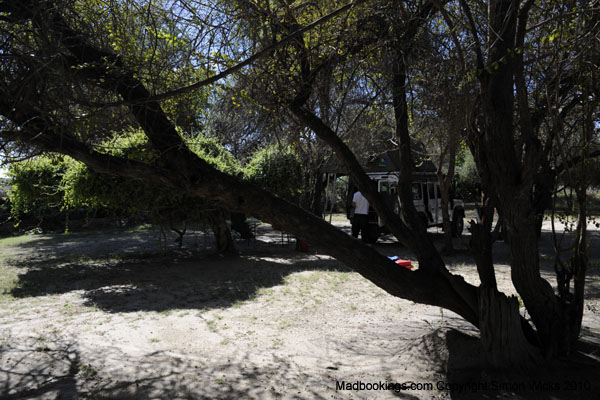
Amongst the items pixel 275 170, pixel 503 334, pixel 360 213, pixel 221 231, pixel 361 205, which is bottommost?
pixel 503 334

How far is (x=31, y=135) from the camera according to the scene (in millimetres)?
3906

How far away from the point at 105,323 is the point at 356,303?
3756 mm

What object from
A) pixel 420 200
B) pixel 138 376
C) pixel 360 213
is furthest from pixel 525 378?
pixel 420 200

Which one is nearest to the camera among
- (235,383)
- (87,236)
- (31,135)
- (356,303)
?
(31,135)

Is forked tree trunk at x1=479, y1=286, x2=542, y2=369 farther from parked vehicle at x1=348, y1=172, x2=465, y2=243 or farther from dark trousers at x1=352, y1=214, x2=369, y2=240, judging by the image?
dark trousers at x1=352, y1=214, x2=369, y2=240

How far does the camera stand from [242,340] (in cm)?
545

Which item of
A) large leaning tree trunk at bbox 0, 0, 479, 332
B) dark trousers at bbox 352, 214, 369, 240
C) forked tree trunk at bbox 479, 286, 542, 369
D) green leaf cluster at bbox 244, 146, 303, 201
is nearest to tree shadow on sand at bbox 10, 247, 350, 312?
green leaf cluster at bbox 244, 146, 303, 201

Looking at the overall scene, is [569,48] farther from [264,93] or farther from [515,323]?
[264,93]

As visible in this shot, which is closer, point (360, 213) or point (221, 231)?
point (221, 231)

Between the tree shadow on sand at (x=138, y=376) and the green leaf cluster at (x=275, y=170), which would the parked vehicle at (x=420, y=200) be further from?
the tree shadow on sand at (x=138, y=376)

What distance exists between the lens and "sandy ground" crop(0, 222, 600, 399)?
400cm

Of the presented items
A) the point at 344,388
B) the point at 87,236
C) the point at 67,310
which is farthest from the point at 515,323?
the point at 87,236

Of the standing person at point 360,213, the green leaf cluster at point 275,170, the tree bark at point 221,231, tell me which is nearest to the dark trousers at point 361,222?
the standing person at point 360,213

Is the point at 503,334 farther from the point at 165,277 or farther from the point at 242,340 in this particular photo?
the point at 165,277
